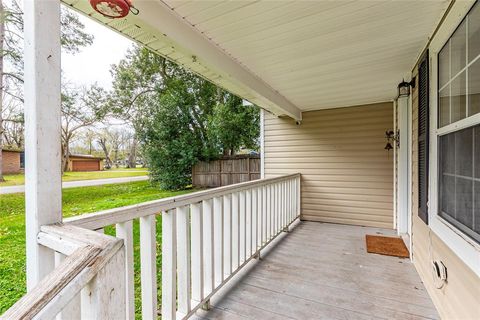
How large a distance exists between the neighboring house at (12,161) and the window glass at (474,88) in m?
2.12

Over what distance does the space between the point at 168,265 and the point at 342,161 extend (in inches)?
147

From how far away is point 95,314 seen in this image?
68 cm

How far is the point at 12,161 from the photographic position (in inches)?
36.9

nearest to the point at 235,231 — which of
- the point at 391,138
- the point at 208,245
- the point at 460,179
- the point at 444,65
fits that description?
the point at 208,245

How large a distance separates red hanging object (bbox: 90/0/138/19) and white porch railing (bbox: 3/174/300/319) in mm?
1034

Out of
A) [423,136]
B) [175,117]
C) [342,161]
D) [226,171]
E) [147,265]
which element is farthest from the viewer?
[175,117]

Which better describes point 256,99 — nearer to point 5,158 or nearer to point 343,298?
point 343,298

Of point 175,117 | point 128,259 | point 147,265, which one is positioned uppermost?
point 175,117

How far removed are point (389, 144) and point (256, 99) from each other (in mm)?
2297

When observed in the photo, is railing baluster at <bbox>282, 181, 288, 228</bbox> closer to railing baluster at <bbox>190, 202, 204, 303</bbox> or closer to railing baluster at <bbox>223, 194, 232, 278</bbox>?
railing baluster at <bbox>223, 194, 232, 278</bbox>

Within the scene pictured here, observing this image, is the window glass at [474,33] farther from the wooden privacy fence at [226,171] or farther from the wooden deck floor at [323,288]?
the wooden privacy fence at [226,171]

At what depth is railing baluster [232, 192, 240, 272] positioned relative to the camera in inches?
95.6

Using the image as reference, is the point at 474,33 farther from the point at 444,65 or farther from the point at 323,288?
the point at 323,288

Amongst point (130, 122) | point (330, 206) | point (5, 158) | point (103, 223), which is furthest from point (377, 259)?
point (130, 122)
